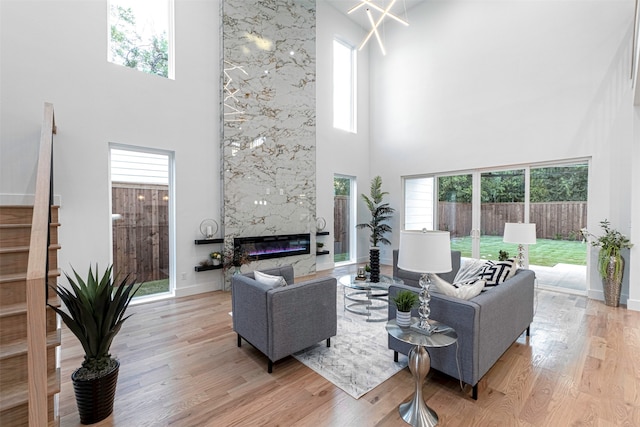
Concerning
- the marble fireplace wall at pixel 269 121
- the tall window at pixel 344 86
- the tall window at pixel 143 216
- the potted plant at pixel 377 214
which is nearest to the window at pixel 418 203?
the potted plant at pixel 377 214

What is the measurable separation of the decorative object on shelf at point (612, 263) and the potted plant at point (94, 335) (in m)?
6.01

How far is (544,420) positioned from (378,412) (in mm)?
1113

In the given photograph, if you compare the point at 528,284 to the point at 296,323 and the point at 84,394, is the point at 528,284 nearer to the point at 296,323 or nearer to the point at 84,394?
the point at 296,323

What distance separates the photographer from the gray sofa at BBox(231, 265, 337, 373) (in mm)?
2490

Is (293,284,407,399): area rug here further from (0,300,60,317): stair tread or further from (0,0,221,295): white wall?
(0,0,221,295): white wall

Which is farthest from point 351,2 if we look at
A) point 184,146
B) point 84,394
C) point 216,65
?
point 84,394

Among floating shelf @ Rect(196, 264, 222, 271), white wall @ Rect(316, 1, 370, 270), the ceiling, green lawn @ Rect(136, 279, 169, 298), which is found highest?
the ceiling

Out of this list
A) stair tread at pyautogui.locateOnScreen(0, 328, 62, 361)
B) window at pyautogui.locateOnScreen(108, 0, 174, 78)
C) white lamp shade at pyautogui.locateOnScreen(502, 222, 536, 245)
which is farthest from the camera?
window at pyautogui.locateOnScreen(108, 0, 174, 78)

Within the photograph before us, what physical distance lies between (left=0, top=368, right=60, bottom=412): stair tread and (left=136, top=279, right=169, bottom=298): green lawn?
2.99 metres

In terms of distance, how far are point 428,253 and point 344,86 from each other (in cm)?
672

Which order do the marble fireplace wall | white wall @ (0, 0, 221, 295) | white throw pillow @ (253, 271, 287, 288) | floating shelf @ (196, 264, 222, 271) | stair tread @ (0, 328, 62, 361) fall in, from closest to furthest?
stair tread @ (0, 328, 62, 361)
white throw pillow @ (253, 271, 287, 288)
white wall @ (0, 0, 221, 295)
floating shelf @ (196, 264, 222, 271)
the marble fireplace wall

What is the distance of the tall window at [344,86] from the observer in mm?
7414

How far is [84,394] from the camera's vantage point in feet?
6.28

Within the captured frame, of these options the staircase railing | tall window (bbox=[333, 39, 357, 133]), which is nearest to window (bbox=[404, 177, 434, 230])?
tall window (bbox=[333, 39, 357, 133])
